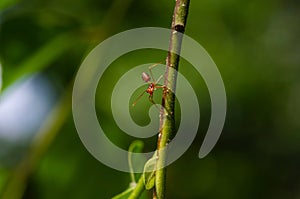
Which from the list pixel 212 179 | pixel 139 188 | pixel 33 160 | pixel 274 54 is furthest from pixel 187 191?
pixel 139 188

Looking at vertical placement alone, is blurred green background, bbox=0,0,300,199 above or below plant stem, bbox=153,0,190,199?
above

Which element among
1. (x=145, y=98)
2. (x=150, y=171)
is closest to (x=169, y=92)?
(x=150, y=171)

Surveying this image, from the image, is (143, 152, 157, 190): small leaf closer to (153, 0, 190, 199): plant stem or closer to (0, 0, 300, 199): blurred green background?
(153, 0, 190, 199): plant stem

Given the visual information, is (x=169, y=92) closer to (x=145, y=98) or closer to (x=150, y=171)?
(x=150, y=171)

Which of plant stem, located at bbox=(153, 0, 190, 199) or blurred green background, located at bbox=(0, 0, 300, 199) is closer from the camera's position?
plant stem, located at bbox=(153, 0, 190, 199)

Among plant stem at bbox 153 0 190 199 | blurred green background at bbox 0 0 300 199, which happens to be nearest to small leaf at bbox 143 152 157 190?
plant stem at bbox 153 0 190 199

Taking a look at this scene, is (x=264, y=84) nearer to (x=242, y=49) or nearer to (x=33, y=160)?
(x=242, y=49)
